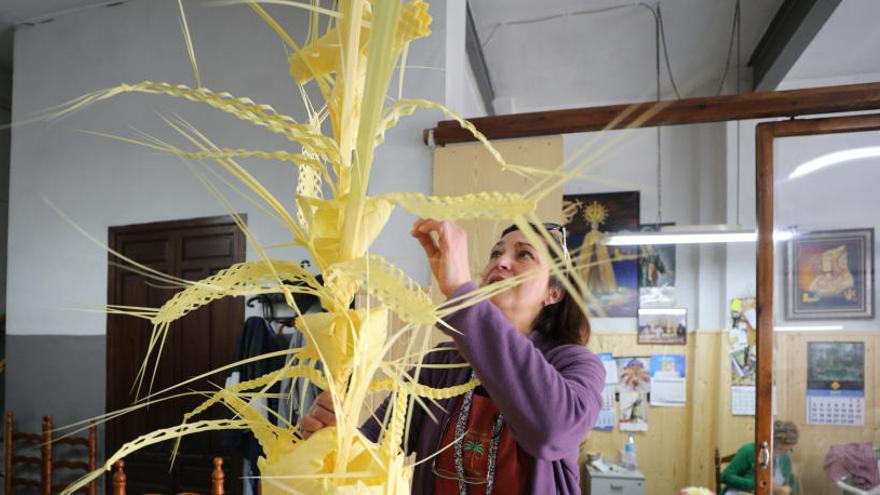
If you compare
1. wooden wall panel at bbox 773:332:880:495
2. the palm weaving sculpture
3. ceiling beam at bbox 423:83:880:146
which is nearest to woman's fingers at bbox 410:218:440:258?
the palm weaving sculpture

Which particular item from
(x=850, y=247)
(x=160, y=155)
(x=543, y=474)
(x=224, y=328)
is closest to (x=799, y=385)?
(x=850, y=247)

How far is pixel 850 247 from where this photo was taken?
2.19 meters

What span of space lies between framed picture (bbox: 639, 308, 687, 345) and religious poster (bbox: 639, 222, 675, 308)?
6cm

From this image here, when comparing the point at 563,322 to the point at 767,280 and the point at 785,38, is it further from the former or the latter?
the point at 785,38

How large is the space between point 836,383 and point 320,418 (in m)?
2.75

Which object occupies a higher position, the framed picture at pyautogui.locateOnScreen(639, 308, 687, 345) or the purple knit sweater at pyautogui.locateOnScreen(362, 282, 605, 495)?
the purple knit sweater at pyautogui.locateOnScreen(362, 282, 605, 495)

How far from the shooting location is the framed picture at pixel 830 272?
2.12 meters

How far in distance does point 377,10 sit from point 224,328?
2864 millimetres

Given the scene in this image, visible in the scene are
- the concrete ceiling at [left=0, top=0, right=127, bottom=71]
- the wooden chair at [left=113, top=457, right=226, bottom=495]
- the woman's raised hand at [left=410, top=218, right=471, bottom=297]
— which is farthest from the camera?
the concrete ceiling at [left=0, top=0, right=127, bottom=71]

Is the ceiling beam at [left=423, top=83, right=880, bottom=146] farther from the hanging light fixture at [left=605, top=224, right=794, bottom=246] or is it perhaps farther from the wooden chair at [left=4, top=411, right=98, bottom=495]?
the wooden chair at [left=4, top=411, right=98, bottom=495]

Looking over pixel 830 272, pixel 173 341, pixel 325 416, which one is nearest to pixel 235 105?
pixel 325 416

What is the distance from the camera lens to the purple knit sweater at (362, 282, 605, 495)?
58 cm

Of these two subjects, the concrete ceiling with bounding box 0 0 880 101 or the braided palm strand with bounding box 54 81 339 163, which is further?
the concrete ceiling with bounding box 0 0 880 101

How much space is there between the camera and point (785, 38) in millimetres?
3059
